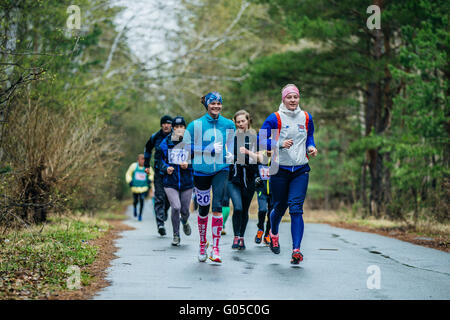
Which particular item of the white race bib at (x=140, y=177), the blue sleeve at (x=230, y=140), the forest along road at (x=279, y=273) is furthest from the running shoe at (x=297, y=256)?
the white race bib at (x=140, y=177)

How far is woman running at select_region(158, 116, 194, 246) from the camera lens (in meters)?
10.6

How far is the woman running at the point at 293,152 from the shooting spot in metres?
8.14

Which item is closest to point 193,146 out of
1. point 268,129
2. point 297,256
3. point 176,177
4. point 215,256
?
point 268,129

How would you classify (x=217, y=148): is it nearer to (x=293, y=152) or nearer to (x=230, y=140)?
(x=230, y=140)

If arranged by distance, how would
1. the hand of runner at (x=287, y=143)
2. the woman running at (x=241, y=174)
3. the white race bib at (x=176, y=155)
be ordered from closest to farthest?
the hand of runner at (x=287, y=143), the woman running at (x=241, y=174), the white race bib at (x=176, y=155)

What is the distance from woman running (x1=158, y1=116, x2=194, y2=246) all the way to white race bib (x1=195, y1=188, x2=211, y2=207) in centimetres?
203

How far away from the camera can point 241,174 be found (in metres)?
9.95

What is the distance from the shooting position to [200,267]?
26.0ft

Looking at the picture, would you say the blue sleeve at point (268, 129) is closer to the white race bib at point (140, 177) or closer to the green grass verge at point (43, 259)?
the green grass verge at point (43, 259)

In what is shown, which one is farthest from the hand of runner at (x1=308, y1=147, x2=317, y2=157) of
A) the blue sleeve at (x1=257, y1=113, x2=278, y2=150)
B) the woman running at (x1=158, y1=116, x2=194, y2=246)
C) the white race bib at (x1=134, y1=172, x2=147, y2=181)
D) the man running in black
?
the white race bib at (x1=134, y1=172, x2=147, y2=181)

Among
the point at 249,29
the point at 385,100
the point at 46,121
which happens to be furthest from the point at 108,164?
the point at 249,29

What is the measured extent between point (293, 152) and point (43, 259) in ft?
11.6

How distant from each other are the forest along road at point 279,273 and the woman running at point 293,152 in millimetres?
677

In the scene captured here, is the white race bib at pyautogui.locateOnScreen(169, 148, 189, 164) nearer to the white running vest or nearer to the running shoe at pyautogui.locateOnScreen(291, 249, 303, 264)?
the white running vest
